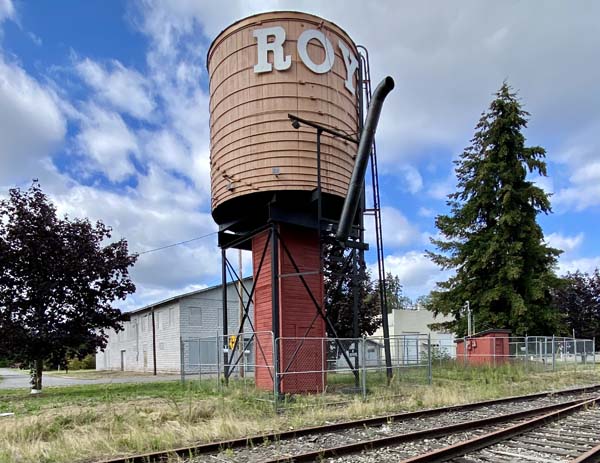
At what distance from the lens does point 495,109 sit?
3159 cm

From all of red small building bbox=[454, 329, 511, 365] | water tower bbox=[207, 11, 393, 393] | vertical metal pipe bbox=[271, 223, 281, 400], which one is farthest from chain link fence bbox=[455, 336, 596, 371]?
vertical metal pipe bbox=[271, 223, 281, 400]

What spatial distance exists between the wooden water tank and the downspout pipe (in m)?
1.17

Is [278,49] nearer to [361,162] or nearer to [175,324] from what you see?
[361,162]

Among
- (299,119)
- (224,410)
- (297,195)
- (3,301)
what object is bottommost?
(224,410)

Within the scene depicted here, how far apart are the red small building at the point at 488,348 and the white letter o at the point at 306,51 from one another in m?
14.4

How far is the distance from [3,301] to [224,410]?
9588 mm

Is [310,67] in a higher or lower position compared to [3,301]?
higher

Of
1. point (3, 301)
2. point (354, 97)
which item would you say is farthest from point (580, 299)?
point (3, 301)

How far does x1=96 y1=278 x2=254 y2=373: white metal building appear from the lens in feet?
98.9

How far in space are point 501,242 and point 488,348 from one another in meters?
7.82

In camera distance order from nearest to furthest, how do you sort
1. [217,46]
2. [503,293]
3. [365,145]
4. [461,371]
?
1. [365,145]
2. [217,46]
3. [461,371]
4. [503,293]

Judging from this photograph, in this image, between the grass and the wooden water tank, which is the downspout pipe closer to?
the wooden water tank

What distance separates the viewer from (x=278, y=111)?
14.5 meters

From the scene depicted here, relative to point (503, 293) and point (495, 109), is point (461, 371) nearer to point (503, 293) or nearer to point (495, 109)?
point (503, 293)
